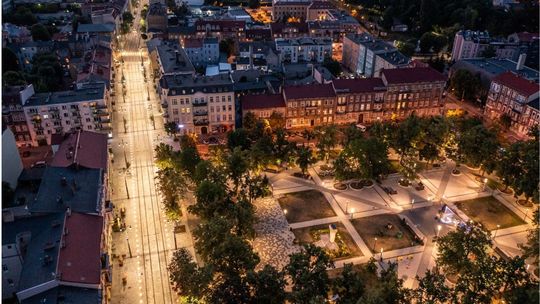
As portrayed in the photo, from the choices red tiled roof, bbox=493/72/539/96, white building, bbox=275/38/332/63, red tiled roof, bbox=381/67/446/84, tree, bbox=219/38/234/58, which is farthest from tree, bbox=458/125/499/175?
tree, bbox=219/38/234/58

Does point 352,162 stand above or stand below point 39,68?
below

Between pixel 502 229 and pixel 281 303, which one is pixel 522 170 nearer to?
pixel 502 229

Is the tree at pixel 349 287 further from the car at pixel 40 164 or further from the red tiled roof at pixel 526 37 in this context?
the red tiled roof at pixel 526 37

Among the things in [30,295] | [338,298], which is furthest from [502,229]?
[30,295]

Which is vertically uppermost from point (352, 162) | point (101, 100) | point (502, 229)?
point (101, 100)

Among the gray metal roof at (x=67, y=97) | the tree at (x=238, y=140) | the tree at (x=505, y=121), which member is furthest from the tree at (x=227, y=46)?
the tree at (x=505, y=121)

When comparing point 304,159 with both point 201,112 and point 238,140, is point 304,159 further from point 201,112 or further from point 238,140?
point 201,112

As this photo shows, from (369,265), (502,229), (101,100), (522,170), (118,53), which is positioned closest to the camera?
(369,265)

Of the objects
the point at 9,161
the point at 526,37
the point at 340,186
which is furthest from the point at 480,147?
the point at 9,161
